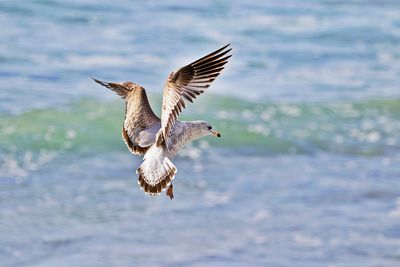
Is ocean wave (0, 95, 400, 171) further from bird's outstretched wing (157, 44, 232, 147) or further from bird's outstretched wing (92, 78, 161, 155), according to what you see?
bird's outstretched wing (157, 44, 232, 147)

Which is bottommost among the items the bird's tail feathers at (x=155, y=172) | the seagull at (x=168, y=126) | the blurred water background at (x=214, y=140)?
the bird's tail feathers at (x=155, y=172)

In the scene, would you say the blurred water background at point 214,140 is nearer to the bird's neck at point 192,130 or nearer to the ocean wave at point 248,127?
the ocean wave at point 248,127

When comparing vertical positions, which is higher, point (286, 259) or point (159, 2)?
point (159, 2)

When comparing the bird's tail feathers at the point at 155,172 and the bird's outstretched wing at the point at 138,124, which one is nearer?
the bird's tail feathers at the point at 155,172

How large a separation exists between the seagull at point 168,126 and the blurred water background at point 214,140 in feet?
9.33

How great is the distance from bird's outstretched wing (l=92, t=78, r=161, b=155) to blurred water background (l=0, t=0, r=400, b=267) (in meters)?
2.79

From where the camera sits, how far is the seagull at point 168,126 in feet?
14.1

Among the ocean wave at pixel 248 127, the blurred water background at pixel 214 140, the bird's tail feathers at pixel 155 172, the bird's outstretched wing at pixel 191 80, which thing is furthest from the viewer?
the ocean wave at pixel 248 127

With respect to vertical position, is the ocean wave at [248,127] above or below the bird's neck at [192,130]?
above

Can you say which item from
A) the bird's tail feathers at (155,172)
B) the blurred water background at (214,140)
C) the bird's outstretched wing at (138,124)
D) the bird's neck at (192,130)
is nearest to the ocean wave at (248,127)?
the blurred water background at (214,140)

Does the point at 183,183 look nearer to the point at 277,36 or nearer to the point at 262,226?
the point at 262,226

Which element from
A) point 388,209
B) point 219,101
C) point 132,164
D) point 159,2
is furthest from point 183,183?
point 159,2

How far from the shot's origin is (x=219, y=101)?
39.0 feet

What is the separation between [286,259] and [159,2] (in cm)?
890
